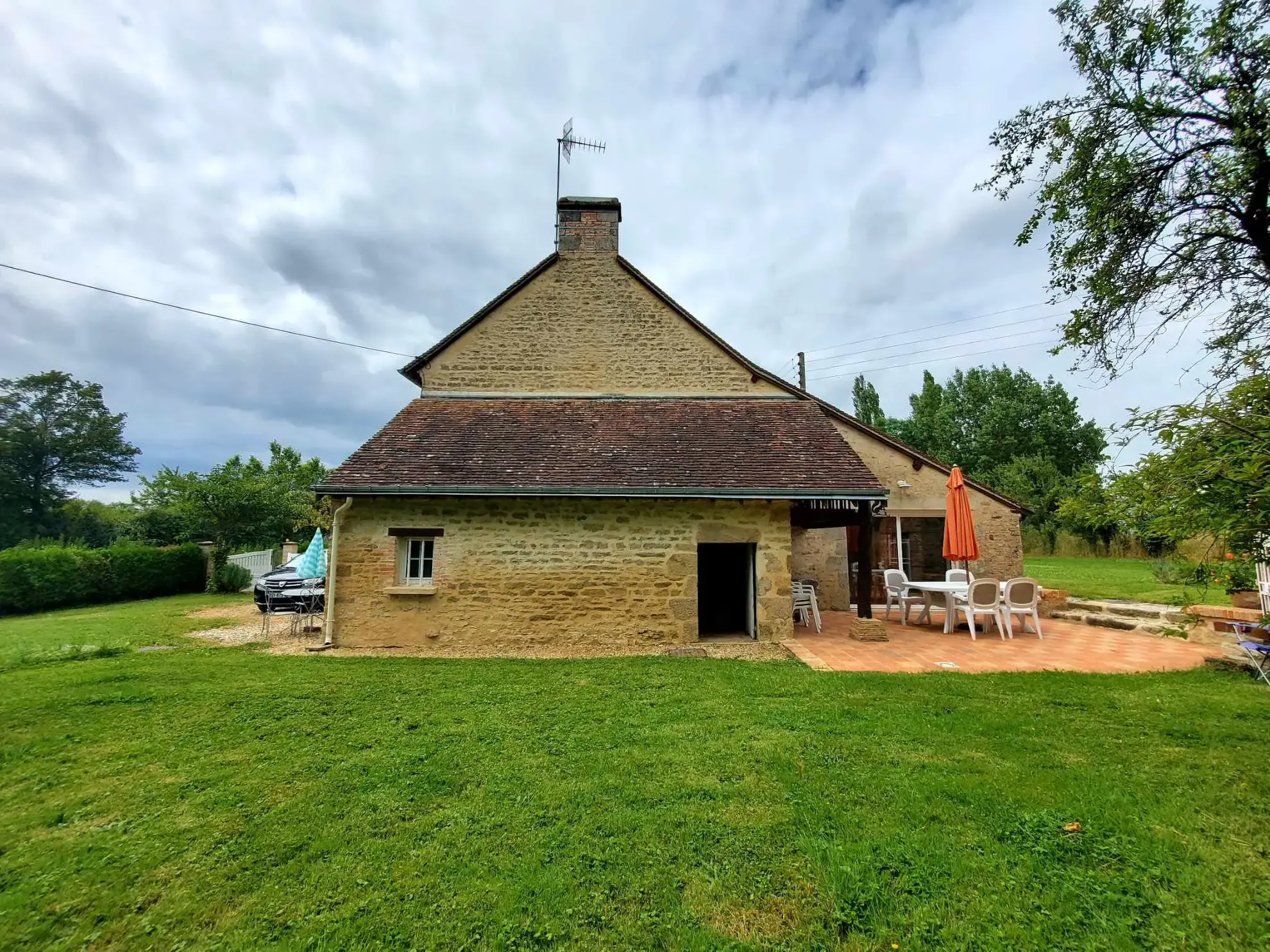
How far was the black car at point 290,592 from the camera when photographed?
Result: 33.2 feet

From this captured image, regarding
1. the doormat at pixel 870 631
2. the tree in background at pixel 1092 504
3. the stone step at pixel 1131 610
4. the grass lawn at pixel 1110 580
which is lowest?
the doormat at pixel 870 631

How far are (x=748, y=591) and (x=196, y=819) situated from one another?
809 cm

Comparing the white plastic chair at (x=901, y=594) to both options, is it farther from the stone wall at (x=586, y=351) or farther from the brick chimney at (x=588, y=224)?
the brick chimney at (x=588, y=224)

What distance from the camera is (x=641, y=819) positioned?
3.17 meters

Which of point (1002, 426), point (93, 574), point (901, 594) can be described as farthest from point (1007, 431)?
point (93, 574)

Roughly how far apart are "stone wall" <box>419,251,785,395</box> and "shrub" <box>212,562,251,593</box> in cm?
1480

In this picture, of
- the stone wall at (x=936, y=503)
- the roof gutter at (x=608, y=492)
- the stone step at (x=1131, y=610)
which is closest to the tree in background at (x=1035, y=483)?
the stone wall at (x=936, y=503)

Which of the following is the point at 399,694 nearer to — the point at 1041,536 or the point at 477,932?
the point at 477,932

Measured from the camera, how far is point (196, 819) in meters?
3.25

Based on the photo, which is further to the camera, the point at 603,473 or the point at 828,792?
the point at 603,473

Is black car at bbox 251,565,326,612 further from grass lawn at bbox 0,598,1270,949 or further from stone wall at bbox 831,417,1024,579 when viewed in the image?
stone wall at bbox 831,417,1024,579

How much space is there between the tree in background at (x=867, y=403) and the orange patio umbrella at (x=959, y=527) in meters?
30.4

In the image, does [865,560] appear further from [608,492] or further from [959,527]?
[608,492]

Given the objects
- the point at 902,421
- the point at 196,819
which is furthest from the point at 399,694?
the point at 902,421
